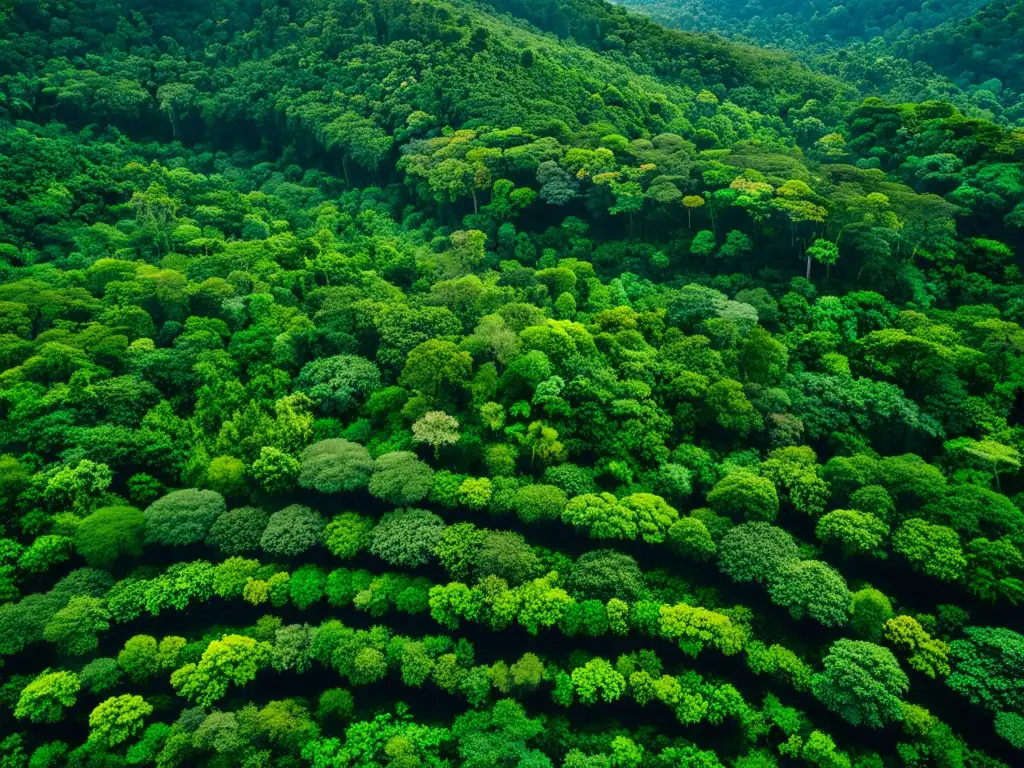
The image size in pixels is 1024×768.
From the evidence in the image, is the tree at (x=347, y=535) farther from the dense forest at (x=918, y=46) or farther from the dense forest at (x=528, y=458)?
the dense forest at (x=918, y=46)

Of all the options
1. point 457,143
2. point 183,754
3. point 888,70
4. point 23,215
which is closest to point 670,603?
point 183,754

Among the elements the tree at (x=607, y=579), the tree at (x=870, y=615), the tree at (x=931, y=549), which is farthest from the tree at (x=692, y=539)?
the tree at (x=931, y=549)

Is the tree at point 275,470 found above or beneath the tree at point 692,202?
beneath

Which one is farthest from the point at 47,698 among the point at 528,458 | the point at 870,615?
the point at 870,615

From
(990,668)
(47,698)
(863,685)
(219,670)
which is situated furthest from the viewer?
(219,670)

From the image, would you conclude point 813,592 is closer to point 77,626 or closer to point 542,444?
point 542,444

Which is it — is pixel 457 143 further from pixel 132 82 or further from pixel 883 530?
pixel 883 530
